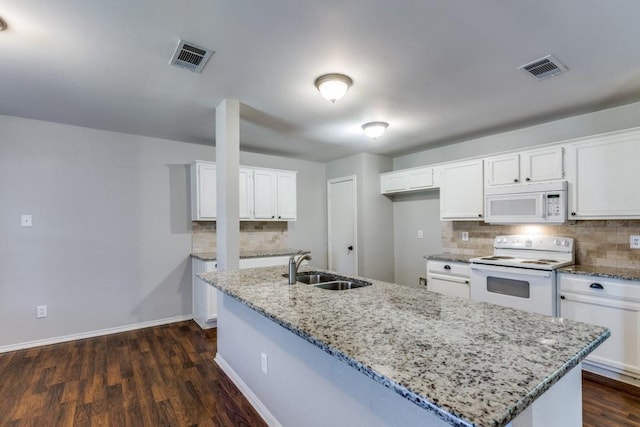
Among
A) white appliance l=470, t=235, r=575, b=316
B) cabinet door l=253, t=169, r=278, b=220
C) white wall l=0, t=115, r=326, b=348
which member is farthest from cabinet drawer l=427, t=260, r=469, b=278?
white wall l=0, t=115, r=326, b=348

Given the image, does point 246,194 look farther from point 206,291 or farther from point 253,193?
point 206,291

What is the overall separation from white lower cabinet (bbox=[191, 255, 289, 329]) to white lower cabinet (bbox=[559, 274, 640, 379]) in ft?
9.48

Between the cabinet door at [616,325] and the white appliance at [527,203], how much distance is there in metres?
0.81

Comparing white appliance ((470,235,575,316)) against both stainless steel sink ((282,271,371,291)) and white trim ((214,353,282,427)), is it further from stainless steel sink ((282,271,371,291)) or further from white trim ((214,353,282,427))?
white trim ((214,353,282,427))

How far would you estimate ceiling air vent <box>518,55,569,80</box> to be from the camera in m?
2.16

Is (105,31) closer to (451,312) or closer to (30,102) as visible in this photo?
(30,102)

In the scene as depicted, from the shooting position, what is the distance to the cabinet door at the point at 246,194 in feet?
13.8

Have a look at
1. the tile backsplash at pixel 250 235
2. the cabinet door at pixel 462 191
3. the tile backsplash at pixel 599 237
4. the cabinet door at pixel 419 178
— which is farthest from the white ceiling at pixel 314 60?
the tile backsplash at pixel 250 235

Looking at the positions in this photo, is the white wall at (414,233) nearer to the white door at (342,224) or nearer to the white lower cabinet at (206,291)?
the white door at (342,224)

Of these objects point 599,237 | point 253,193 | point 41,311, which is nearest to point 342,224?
point 253,193

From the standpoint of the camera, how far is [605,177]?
277 cm

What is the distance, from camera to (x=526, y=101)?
9.37ft

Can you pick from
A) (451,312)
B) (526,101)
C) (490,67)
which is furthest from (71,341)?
(526,101)

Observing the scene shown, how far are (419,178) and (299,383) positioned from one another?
3388mm
